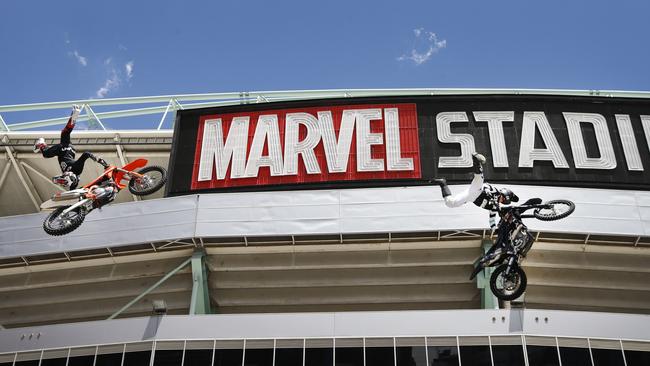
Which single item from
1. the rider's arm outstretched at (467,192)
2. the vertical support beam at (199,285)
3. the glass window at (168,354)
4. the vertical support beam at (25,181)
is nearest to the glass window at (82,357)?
the glass window at (168,354)

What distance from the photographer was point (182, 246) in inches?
1014

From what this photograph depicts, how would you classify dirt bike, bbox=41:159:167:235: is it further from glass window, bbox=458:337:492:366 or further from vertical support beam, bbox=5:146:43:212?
vertical support beam, bbox=5:146:43:212

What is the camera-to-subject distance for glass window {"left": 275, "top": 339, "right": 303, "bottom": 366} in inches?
848

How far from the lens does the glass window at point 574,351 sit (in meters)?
20.7

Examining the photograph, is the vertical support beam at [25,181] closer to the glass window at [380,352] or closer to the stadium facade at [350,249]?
the stadium facade at [350,249]

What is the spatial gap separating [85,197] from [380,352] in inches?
433

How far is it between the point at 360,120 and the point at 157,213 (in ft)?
31.3

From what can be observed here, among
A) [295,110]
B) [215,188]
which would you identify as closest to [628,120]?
[295,110]

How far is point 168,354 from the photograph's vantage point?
72.2ft

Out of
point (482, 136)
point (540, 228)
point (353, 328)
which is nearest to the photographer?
point (353, 328)

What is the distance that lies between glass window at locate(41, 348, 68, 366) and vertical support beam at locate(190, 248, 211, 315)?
4618mm

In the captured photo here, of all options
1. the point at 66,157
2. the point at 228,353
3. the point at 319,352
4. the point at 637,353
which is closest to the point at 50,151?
the point at 66,157

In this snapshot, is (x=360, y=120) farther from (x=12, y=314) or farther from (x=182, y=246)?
(x=12, y=314)

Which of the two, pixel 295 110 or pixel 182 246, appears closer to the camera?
pixel 182 246
